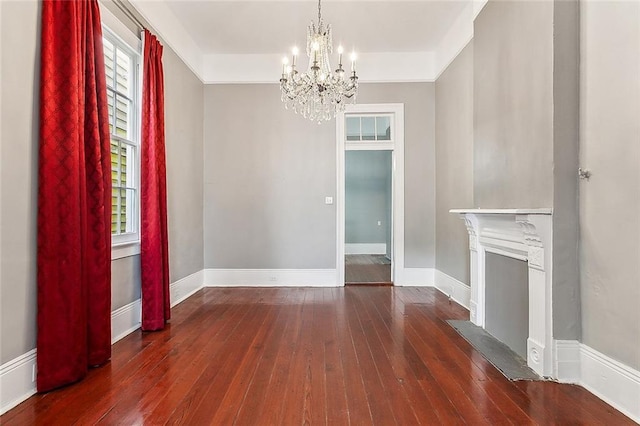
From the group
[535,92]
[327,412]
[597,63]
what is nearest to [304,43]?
[535,92]

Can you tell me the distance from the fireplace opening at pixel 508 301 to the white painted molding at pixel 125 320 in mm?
3190

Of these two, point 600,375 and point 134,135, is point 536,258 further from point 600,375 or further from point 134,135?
point 134,135

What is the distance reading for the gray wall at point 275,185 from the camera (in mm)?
5023

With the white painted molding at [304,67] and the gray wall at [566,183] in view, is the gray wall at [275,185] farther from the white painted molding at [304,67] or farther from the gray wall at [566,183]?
the gray wall at [566,183]

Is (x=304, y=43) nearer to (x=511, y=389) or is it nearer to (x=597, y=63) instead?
(x=597, y=63)

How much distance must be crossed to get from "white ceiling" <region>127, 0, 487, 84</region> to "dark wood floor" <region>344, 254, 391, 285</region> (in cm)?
303

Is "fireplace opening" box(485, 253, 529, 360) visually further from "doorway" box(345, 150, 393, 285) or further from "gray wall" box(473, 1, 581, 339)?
"doorway" box(345, 150, 393, 285)

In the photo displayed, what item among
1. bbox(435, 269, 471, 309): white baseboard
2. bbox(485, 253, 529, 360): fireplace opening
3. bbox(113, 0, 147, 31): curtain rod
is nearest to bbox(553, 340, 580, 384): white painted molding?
bbox(485, 253, 529, 360): fireplace opening

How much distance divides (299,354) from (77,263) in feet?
5.34

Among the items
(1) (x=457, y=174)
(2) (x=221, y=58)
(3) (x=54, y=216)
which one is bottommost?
(3) (x=54, y=216)

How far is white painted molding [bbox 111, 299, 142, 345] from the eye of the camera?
2.88m

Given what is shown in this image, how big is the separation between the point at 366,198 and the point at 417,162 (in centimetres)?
438

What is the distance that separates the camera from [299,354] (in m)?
2.62

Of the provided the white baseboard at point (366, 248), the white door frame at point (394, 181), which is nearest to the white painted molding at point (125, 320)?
the white door frame at point (394, 181)
